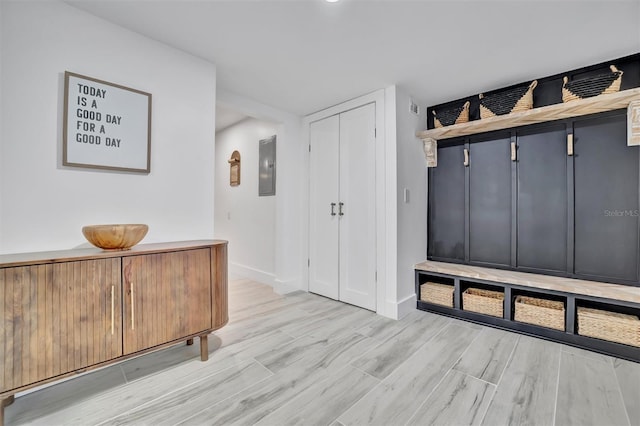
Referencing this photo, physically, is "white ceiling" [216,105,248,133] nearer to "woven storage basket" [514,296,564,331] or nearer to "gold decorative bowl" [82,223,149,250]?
"gold decorative bowl" [82,223,149,250]

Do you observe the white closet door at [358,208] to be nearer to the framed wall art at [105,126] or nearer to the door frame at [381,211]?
the door frame at [381,211]

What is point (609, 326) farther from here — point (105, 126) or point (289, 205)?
point (105, 126)

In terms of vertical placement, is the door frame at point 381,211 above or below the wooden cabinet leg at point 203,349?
above

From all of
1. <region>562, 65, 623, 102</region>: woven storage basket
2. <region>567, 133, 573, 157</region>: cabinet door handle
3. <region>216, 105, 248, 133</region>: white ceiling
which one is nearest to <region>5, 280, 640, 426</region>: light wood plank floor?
<region>567, 133, 573, 157</region>: cabinet door handle

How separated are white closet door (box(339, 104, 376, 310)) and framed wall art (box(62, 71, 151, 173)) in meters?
1.99

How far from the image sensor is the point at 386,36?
2004 millimetres

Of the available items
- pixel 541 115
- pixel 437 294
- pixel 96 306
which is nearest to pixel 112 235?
pixel 96 306

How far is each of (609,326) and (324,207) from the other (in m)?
2.72

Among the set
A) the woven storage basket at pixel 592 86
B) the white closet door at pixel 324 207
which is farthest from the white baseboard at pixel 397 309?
the woven storage basket at pixel 592 86

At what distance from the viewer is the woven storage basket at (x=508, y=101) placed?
2.57 meters

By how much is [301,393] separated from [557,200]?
9.18ft

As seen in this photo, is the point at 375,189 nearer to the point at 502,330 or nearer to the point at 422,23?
the point at 422,23

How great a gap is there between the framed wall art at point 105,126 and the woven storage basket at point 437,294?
9.49ft

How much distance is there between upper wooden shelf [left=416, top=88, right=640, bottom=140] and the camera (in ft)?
6.99
